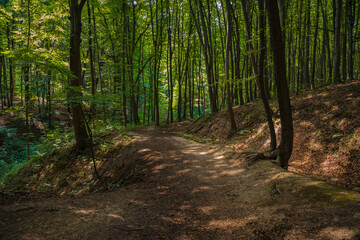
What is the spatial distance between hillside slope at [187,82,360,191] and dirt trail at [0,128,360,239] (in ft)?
5.97

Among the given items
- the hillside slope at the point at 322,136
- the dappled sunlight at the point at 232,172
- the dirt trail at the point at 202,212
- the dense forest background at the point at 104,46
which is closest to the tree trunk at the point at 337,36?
the dense forest background at the point at 104,46

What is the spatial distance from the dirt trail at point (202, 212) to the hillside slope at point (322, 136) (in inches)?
71.7

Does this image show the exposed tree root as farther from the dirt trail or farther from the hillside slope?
the hillside slope

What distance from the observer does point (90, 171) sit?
8.30 metres

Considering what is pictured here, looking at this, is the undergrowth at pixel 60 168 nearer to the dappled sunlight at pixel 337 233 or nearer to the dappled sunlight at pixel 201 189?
the dappled sunlight at pixel 201 189

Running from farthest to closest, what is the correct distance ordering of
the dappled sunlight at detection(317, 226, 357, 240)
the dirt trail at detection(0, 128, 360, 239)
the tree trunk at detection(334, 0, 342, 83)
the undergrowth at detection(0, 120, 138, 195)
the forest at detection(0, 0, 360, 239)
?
the tree trunk at detection(334, 0, 342, 83) < the undergrowth at detection(0, 120, 138, 195) < the forest at detection(0, 0, 360, 239) < the dirt trail at detection(0, 128, 360, 239) < the dappled sunlight at detection(317, 226, 357, 240)

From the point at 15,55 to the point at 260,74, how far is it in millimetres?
8507

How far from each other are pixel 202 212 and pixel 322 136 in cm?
594

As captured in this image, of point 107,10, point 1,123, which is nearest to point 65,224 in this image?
point 107,10

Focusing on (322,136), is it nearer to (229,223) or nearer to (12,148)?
(229,223)

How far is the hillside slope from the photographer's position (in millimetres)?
5609

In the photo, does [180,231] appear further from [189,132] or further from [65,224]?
[189,132]

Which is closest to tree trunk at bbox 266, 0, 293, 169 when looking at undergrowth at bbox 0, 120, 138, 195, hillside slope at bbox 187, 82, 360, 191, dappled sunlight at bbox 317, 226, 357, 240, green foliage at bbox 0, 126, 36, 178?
hillside slope at bbox 187, 82, 360, 191

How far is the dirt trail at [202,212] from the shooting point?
2791 mm
